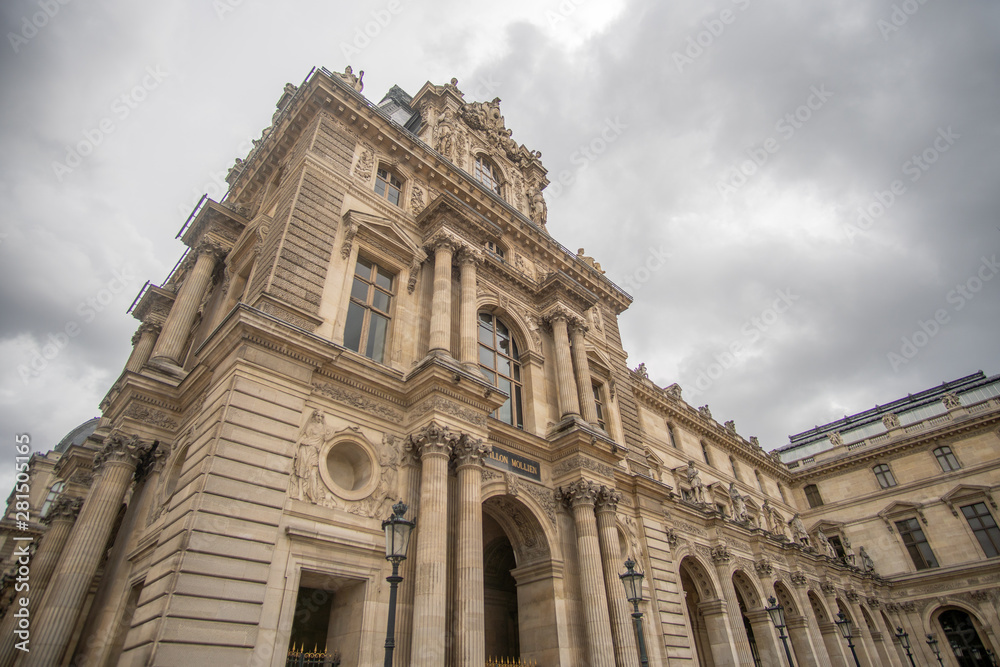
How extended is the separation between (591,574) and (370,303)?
1060 centimetres

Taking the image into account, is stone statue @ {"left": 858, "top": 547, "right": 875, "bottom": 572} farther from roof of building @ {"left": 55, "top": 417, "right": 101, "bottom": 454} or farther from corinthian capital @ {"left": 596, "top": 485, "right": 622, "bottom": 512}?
roof of building @ {"left": 55, "top": 417, "right": 101, "bottom": 454}

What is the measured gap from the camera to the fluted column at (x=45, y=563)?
17141 millimetres

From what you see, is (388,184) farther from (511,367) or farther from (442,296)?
(511,367)

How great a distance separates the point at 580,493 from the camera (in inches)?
703

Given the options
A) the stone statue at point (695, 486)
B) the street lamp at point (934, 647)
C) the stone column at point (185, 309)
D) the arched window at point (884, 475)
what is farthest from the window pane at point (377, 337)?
the arched window at point (884, 475)

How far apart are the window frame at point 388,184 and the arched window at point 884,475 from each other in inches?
1861

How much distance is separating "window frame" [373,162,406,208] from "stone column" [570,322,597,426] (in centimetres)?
857

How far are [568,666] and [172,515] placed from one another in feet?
35.7

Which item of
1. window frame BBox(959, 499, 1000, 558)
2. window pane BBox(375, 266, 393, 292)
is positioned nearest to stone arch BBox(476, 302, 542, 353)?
window pane BBox(375, 266, 393, 292)

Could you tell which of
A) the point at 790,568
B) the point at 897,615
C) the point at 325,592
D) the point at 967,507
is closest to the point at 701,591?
the point at 790,568

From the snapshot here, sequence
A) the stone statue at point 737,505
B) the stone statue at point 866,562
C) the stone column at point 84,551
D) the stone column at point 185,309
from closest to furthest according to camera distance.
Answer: the stone column at point 84,551
the stone column at point 185,309
the stone statue at point 737,505
the stone statue at point 866,562

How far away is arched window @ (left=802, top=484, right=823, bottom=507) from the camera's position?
4909 centimetres

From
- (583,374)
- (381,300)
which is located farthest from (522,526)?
(381,300)

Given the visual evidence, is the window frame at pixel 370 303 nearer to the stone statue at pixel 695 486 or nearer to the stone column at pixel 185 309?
the stone column at pixel 185 309
